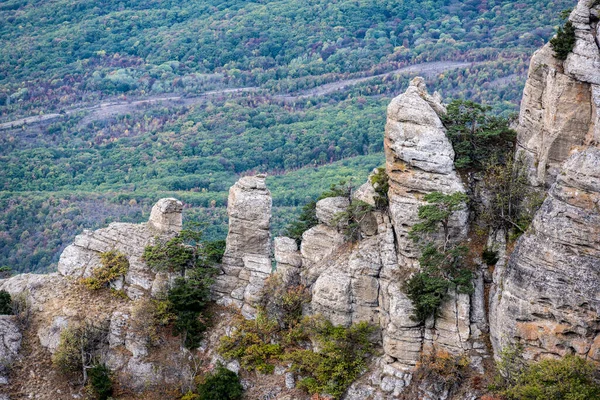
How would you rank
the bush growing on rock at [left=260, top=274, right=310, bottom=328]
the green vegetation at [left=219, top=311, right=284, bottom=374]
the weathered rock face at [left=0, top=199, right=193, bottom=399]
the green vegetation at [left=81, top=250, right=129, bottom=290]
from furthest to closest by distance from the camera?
1. the green vegetation at [left=81, top=250, right=129, bottom=290]
2. the weathered rock face at [left=0, top=199, right=193, bottom=399]
3. the bush growing on rock at [left=260, top=274, right=310, bottom=328]
4. the green vegetation at [left=219, top=311, right=284, bottom=374]

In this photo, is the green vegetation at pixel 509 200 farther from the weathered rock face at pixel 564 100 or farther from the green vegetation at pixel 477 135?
the green vegetation at pixel 477 135

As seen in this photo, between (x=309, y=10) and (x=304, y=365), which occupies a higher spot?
(x=304, y=365)

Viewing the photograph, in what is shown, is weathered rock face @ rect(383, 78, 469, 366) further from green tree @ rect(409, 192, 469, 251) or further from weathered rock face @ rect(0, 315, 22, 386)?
weathered rock face @ rect(0, 315, 22, 386)

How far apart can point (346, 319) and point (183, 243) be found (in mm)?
11309

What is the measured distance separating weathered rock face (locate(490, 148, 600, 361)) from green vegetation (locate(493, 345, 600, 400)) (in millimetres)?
555

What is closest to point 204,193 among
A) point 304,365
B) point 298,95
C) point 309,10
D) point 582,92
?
point 298,95

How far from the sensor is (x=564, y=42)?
129 ft

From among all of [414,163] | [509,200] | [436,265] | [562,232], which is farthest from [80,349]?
[562,232]

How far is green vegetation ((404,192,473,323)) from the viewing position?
40000 millimetres

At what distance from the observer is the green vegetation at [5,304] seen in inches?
1966

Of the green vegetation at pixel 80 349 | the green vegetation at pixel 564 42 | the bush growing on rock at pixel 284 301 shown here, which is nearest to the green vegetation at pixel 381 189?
the bush growing on rock at pixel 284 301

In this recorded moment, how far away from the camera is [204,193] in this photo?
9619 centimetres

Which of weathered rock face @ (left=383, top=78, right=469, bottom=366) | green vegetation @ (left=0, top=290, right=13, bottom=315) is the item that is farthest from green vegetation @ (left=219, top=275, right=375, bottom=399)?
green vegetation @ (left=0, top=290, right=13, bottom=315)

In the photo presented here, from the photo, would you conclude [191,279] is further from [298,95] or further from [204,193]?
[298,95]
